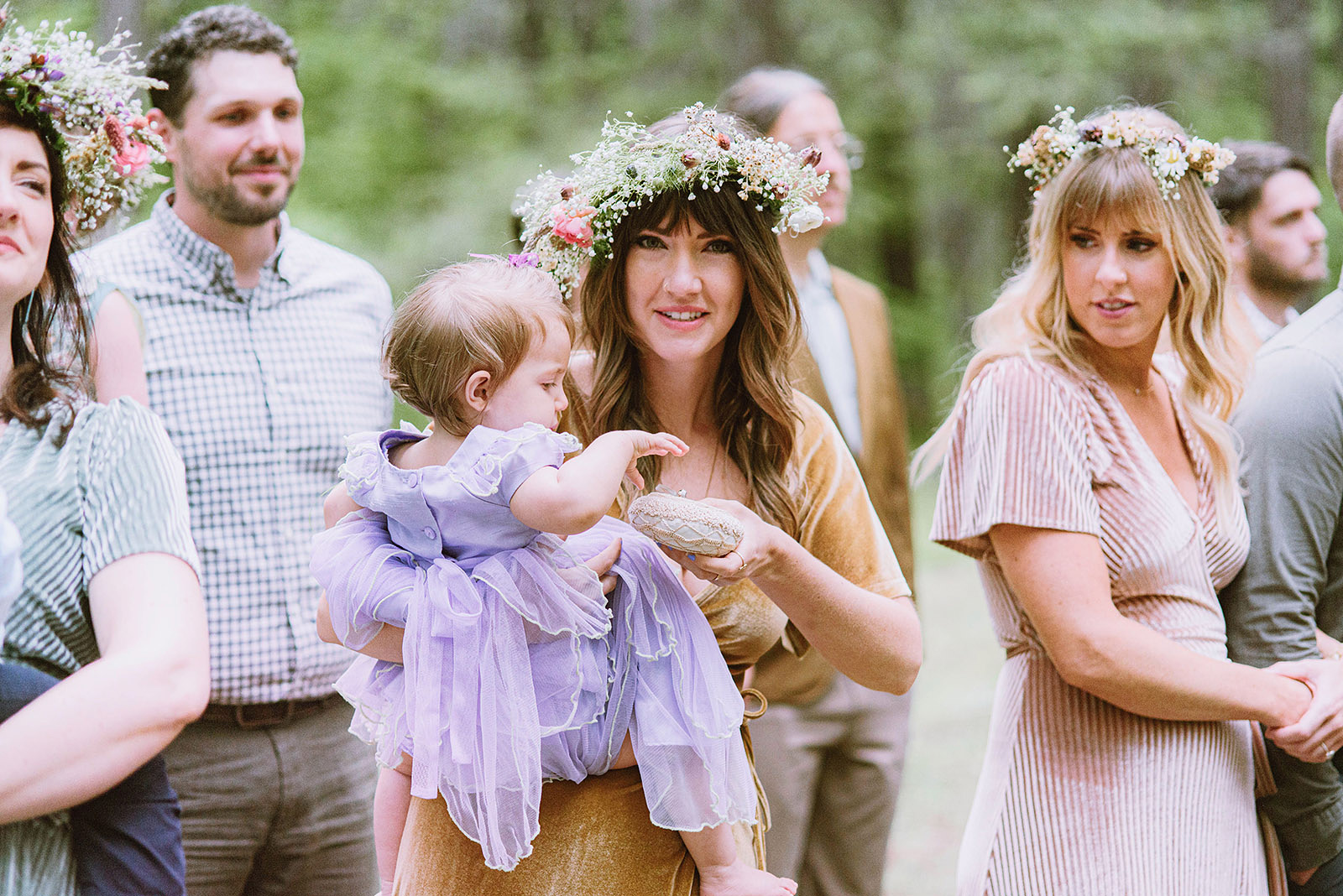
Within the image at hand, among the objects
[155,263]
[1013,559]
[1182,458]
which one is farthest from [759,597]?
[155,263]

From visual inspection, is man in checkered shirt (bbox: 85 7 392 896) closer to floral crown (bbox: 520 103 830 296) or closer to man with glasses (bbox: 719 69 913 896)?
floral crown (bbox: 520 103 830 296)

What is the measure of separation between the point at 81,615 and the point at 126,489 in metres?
0.20

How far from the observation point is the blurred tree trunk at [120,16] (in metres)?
6.10

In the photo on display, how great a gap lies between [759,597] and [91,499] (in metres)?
1.15

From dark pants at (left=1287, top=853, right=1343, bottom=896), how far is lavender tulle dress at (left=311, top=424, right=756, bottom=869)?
1468 millimetres

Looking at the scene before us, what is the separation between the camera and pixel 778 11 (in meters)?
12.4

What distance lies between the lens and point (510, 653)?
1873mm

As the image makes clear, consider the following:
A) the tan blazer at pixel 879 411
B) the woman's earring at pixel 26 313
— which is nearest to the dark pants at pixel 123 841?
the woman's earring at pixel 26 313

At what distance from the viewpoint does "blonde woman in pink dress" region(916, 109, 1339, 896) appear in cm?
240

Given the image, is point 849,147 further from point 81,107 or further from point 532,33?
point 532,33

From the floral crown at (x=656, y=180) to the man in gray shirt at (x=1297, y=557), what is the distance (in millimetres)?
1204

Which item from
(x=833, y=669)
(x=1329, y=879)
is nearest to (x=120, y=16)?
(x=833, y=669)

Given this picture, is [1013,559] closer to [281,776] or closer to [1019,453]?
[1019,453]

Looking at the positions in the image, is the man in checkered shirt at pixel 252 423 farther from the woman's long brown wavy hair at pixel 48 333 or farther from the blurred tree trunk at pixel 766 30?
the blurred tree trunk at pixel 766 30
